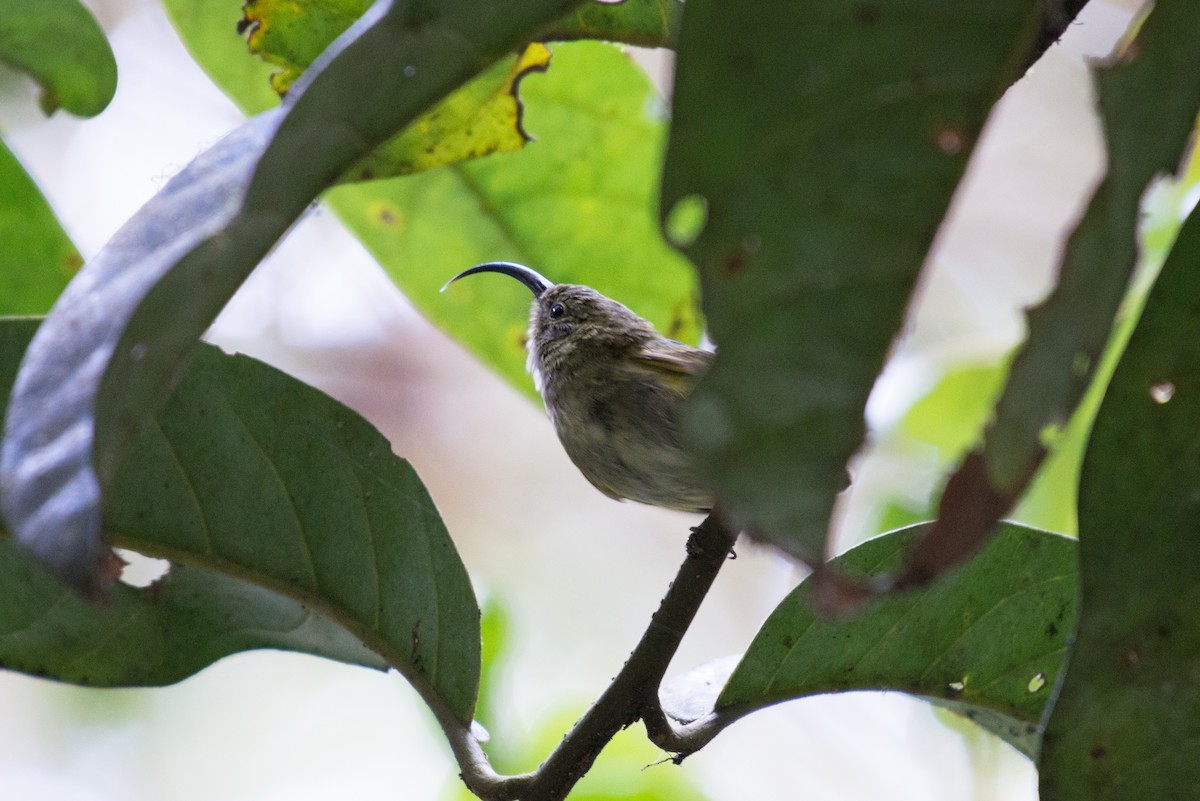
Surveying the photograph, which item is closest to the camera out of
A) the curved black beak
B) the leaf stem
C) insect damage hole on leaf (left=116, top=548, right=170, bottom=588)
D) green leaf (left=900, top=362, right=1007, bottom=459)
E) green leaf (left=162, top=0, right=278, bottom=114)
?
the leaf stem

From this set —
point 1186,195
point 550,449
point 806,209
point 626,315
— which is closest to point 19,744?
point 550,449

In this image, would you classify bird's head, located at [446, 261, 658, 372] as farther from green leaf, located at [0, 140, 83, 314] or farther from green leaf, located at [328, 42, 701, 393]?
green leaf, located at [0, 140, 83, 314]

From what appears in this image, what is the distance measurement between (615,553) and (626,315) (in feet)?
18.2

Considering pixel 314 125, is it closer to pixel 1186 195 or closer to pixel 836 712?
pixel 1186 195

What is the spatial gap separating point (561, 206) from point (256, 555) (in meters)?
1.21

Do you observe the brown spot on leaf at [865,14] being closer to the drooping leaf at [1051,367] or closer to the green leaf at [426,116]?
the drooping leaf at [1051,367]

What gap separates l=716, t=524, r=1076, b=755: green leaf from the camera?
1588 millimetres

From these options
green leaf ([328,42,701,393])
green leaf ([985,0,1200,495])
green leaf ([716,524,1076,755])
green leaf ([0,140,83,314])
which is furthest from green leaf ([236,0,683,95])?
green leaf ([985,0,1200,495])

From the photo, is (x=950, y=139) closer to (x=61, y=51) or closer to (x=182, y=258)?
(x=182, y=258)

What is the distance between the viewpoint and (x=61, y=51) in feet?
6.13

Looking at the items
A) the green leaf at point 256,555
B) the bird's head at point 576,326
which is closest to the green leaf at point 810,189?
the green leaf at point 256,555

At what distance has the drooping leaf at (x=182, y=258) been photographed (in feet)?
2.72

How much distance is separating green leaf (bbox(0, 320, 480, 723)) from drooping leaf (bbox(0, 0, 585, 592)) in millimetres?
537

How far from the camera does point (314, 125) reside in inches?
38.7
